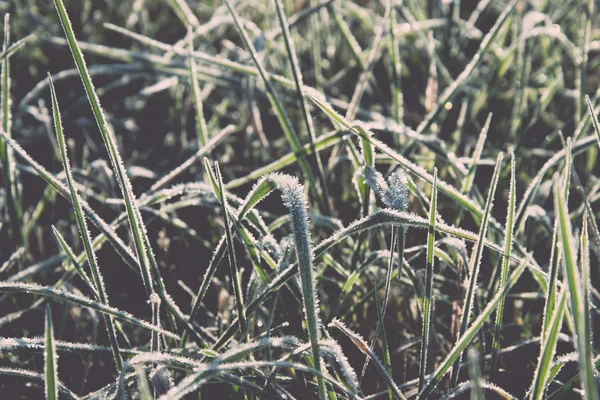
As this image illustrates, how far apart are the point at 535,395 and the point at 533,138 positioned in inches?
30.8

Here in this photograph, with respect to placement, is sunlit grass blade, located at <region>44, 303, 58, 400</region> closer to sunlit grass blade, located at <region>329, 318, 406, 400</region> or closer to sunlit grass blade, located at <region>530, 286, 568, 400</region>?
sunlit grass blade, located at <region>329, 318, 406, 400</region>

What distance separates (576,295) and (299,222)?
0.23m

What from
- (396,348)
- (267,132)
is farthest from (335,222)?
(267,132)

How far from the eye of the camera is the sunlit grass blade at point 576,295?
1.39 ft

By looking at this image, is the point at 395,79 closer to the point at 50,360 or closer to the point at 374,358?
the point at 374,358

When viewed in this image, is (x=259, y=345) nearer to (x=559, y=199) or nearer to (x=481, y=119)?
(x=559, y=199)

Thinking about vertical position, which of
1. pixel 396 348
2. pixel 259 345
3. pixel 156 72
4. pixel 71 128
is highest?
pixel 156 72

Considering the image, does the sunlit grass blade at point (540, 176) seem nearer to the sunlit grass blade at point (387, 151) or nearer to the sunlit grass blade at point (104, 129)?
the sunlit grass blade at point (387, 151)

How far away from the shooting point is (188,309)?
34.3 inches

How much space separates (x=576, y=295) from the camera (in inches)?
17.6

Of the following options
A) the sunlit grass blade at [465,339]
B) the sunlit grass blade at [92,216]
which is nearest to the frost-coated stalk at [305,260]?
the sunlit grass blade at [465,339]

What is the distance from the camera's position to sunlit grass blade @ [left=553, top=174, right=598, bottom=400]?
42 centimetres

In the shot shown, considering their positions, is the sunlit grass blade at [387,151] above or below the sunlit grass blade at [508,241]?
above

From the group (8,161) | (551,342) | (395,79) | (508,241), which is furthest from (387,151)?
(8,161)
